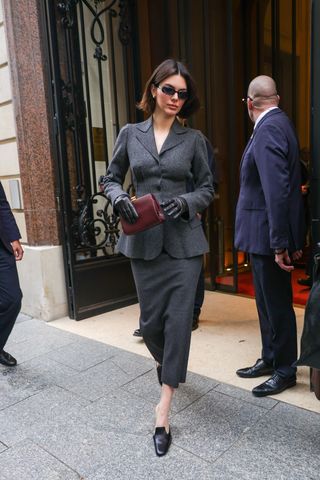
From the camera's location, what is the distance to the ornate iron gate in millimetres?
4527

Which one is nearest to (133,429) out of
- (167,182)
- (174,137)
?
(167,182)

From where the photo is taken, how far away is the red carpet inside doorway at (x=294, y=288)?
16.5 ft

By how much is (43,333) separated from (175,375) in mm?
2379

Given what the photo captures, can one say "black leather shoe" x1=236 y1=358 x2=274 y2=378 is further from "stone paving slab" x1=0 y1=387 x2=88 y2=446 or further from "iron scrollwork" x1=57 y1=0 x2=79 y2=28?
"iron scrollwork" x1=57 y1=0 x2=79 y2=28

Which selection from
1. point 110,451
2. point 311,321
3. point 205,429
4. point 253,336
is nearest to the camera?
point 311,321

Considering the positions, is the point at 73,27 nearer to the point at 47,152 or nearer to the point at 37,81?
the point at 37,81

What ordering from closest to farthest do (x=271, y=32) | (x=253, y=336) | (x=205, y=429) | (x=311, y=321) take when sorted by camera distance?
1. (x=311, y=321)
2. (x=205, y=429)
3. (x=253, y=336)
4. (x=271, y=32)

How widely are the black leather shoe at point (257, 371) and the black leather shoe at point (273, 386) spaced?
186 millimetres

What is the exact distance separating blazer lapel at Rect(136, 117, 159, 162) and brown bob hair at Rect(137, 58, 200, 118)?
0.13m

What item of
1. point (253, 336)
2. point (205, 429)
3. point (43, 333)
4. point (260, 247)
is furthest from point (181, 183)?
point (43, 333)

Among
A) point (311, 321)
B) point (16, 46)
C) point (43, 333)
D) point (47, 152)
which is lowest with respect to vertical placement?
point (43, 333)

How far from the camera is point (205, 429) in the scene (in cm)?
255

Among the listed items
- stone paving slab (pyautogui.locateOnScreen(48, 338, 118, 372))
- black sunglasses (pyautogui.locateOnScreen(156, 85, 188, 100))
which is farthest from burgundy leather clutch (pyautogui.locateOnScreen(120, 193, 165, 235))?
stone paving slab (pyautogui.locateOnScreen(48, 338, 118, 372))

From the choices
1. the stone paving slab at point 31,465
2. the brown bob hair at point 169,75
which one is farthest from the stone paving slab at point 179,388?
the brown bob hair at point 169,75
